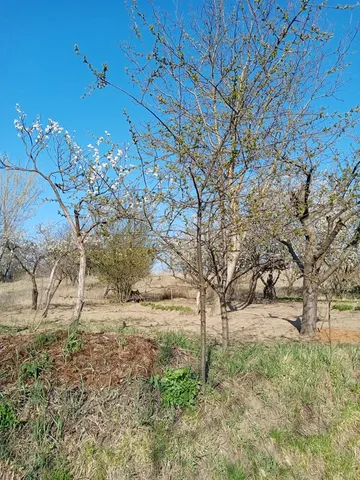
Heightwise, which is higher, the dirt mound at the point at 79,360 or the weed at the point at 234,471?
the dirt mound at the point at 79,360

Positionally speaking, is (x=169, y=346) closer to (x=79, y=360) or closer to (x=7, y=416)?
(x=79, y=360)

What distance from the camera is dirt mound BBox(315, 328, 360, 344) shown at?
7766 millimetres

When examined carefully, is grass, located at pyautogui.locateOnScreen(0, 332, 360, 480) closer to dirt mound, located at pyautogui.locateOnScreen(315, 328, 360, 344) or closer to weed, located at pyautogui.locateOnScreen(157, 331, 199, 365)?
weed, located at pyautogui.locateOnScreen(157, 331, 199, 365)

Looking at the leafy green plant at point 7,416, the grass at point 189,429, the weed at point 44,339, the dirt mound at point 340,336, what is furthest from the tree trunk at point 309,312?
the leafy green plant at point 7,416

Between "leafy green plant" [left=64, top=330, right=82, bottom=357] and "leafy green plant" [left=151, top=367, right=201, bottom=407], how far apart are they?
2.83 ft

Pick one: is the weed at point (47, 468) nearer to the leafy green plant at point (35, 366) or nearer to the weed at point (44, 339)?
the leafy green plant at point (35, 366)

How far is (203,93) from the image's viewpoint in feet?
14.0

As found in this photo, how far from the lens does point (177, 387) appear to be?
3959mm

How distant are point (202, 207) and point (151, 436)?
2.13 meters

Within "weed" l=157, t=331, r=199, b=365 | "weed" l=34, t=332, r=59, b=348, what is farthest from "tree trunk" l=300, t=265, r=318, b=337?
"weed" l=34, t=332, r=59, b=348

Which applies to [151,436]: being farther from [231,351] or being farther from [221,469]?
[231,351]

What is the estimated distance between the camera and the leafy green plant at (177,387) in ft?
12.8

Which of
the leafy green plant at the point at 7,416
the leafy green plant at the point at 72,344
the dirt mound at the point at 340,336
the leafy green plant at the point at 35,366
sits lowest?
the leafy green plant at the point at 7,416

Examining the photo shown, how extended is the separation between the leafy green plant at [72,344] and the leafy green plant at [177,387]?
A: 0.86m
